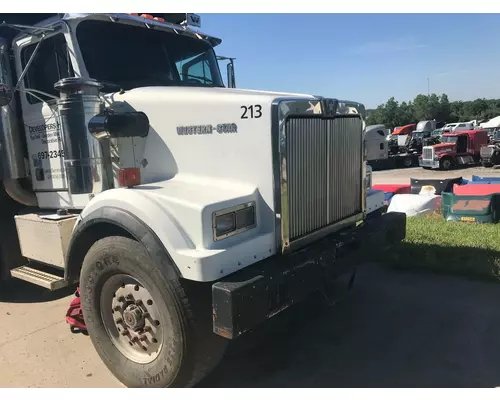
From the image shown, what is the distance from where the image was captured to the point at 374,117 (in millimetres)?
68312

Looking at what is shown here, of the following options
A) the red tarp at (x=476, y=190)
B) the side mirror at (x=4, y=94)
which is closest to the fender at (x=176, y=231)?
the side mirror at (x=4, y=94)

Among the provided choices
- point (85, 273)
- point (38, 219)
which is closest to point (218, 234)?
point (85, 273)

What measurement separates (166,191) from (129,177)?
0.52m

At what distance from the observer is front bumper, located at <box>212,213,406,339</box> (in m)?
2.61

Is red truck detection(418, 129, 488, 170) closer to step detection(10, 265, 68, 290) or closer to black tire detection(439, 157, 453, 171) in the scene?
black tire detection(439, 157, 453, 171)

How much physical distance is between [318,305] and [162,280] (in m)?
2.07

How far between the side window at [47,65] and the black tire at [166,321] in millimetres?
1859

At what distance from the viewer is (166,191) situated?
312cm

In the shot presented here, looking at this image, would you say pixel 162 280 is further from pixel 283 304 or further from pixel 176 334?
pixel 283 304

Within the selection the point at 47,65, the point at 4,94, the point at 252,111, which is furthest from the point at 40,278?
the point at 252,111

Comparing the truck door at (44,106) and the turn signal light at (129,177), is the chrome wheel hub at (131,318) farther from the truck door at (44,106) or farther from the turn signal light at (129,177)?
the truck door at (44,106)

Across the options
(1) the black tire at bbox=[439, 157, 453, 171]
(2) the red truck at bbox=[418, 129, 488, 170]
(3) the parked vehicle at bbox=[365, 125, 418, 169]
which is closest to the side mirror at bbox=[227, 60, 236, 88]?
(3) the parked vehicle at bbox=[365, 125, 418, 169]

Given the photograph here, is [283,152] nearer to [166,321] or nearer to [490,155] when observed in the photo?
[166,321]

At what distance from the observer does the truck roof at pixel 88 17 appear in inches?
161
